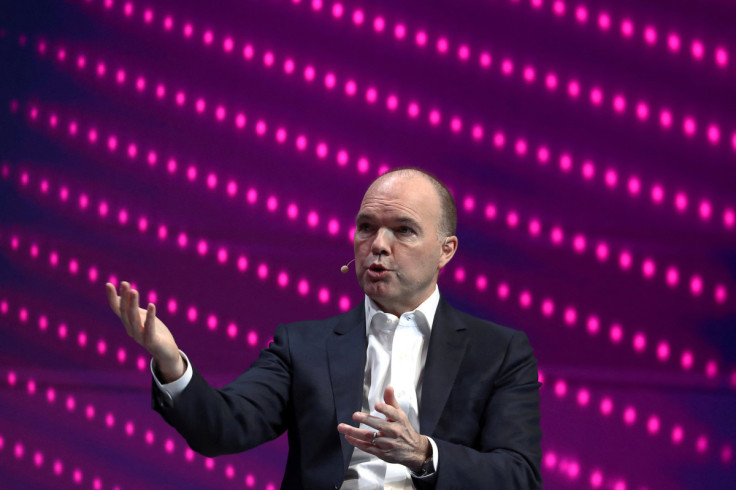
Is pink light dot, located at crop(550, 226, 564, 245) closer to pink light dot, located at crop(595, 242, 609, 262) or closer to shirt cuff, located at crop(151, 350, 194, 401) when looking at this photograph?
pink light dot, located at crop(595, 242, 609, 262)

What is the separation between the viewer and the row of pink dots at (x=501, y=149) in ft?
8.52

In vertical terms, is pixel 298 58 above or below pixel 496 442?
above

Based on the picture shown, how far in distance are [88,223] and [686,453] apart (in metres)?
2.01

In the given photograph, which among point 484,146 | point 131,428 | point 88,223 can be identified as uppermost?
point 484,146

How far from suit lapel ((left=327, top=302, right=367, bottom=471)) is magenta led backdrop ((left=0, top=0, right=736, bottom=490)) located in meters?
0.68

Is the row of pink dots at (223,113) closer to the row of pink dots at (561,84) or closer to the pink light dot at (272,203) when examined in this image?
the pink light dot at (272,203)

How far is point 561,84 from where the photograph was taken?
8.77ft

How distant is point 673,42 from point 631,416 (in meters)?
1.15

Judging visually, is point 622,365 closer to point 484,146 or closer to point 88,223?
point 484,146

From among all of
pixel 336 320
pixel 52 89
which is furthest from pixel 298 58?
pixel 336 320

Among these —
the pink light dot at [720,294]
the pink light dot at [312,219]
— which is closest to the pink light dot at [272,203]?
the pink light dot at [312,219]

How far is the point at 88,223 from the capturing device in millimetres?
2840

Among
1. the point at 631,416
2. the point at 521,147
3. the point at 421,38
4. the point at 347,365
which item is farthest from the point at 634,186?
the point at 347,365

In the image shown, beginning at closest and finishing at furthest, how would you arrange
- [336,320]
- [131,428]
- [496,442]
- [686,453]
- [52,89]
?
1. [496,442]
2. [336,320]
3. [686,453]
4. [131,428]
5. [52,89]
